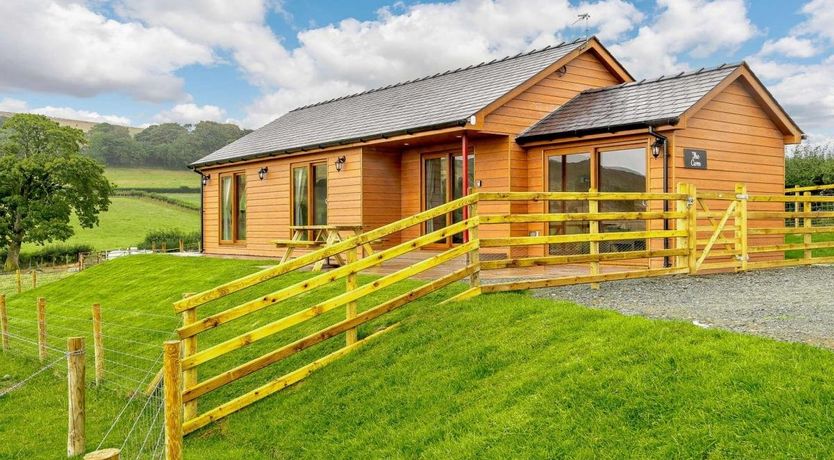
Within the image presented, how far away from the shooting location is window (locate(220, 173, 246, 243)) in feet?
62.3

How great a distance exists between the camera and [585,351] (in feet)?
17.0

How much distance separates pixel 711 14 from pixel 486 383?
16578 millimetres

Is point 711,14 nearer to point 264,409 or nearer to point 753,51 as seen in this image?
point 753,51

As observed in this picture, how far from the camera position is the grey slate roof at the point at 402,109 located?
13.6m

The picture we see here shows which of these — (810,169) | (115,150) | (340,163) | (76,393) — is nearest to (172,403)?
(76,393)

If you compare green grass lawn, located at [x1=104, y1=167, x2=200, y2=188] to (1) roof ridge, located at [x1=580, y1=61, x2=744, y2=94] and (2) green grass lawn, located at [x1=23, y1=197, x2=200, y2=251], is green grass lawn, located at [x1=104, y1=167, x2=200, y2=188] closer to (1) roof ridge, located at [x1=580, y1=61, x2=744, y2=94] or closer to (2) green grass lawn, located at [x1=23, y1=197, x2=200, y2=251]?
(2) green grass lawn, located at [x1=23, y1=197, x2=200, y2=251]

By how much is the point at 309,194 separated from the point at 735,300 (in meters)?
10.7

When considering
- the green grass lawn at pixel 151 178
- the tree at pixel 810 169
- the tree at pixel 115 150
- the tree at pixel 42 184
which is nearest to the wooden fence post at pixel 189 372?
the tree at pixel 810 169

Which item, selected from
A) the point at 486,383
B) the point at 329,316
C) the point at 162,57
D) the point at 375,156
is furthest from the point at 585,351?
the point at 162,57

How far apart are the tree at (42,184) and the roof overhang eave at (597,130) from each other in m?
29.6

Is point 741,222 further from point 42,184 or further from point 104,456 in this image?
point 42,184

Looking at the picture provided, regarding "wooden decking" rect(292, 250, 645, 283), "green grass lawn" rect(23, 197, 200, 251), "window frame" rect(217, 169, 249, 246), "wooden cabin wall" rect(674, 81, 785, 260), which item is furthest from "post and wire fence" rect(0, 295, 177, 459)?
"green grass lawn" rect(23, 197, 200, 251)

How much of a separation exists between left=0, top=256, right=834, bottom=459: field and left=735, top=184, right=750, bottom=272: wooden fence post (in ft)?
18.2

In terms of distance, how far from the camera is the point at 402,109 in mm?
15797
